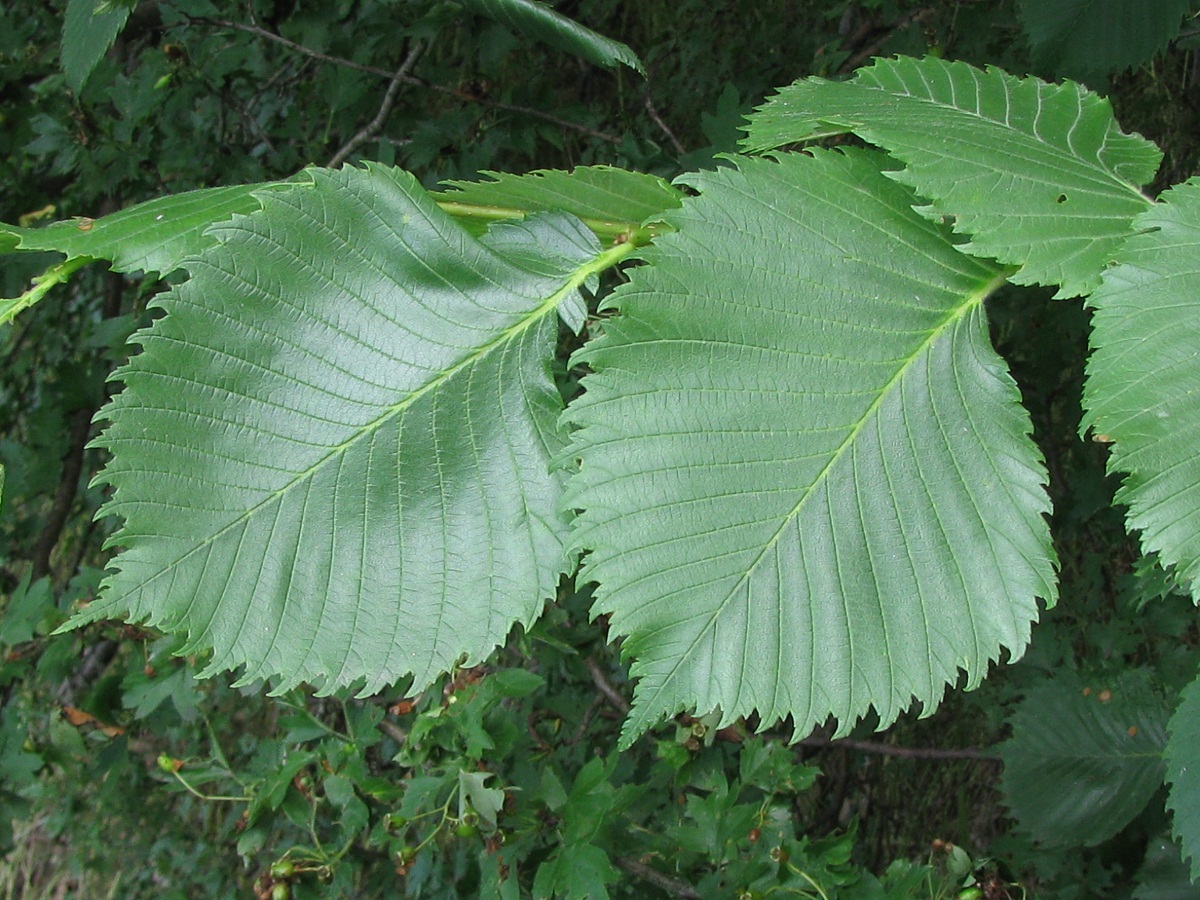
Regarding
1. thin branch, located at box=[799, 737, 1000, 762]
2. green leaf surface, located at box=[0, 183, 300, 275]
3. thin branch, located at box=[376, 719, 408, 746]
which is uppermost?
green leaf surface, located at box=[0, 183, 300, 275]

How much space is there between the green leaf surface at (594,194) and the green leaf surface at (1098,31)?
1339mm

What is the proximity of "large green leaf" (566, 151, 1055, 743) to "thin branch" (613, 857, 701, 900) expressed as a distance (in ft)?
3.29

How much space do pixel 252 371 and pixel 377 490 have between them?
150 mm

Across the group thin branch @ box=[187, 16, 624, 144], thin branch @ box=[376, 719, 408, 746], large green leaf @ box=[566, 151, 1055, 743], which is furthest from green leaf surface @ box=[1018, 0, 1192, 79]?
thin branch @ box=[376, 719, 408, 746]

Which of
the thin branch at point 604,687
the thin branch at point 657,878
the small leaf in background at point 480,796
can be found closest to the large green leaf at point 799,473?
the small leaf in background at point 480,796

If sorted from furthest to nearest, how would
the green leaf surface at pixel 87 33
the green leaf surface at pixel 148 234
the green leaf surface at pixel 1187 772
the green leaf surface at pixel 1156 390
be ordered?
the green leaf surface at pixel 87 33
the green leaf surface at pixel 1187 772
the green leaf surface at pixel 148 234
the green leaf surface at pixel 1156 390

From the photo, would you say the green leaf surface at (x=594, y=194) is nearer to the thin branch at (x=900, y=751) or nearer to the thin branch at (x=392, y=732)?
the thin branch at (x=392, y=732)

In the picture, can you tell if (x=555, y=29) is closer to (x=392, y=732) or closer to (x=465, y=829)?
(x=465, y=829)

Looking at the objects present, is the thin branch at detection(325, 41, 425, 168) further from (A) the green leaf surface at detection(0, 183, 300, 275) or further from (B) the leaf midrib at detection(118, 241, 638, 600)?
(B) the leaf midrib at detection(118, 241, 638, 600)

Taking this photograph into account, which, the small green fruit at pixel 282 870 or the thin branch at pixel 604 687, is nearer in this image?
the small green fruit at pixel 282 870

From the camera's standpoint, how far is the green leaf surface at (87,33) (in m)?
1.63

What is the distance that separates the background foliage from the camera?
1.75 metres

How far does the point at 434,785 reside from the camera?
5.57 feet

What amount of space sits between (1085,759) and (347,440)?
1937 millimetres
